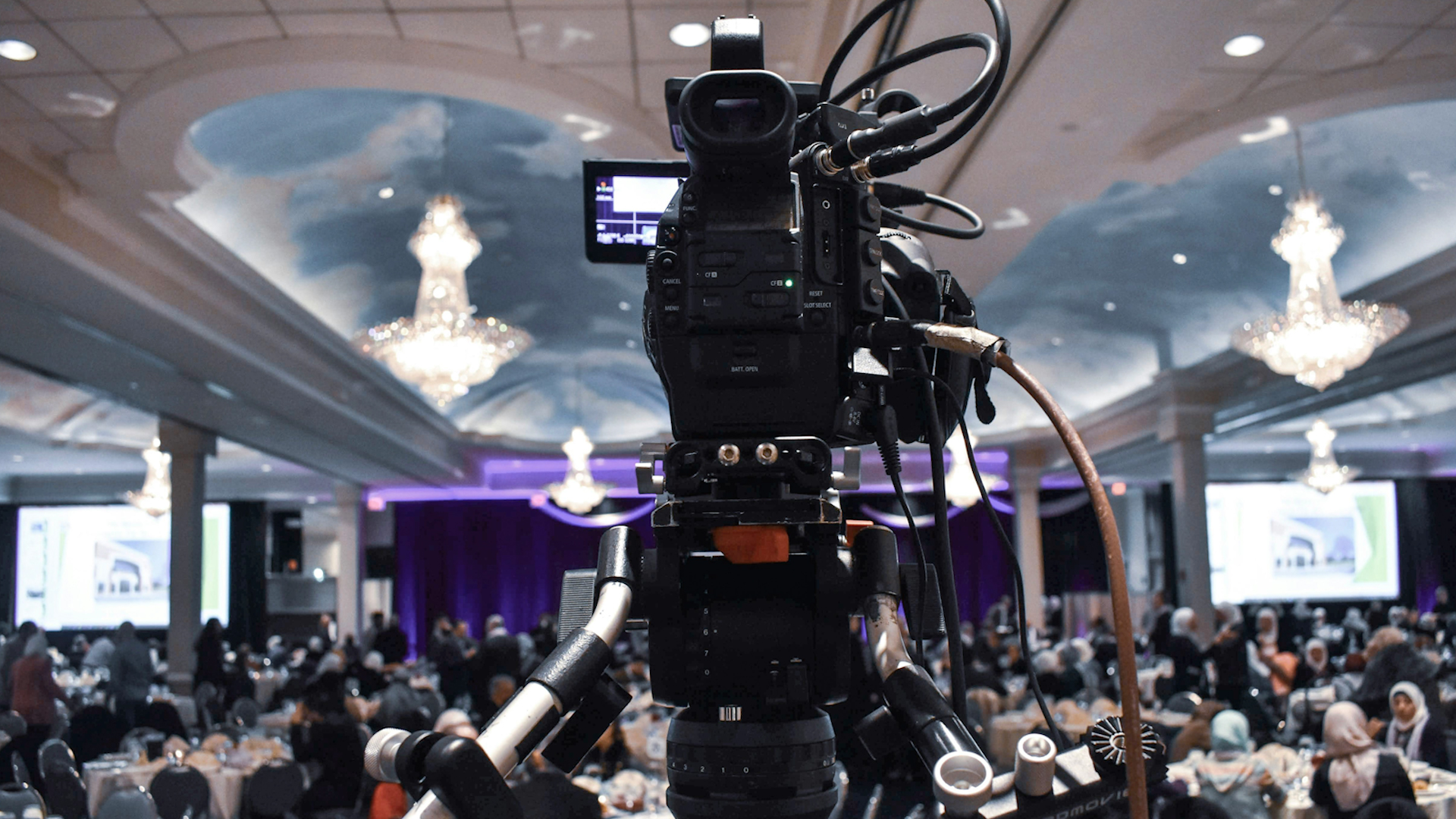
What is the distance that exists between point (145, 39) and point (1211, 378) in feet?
35.5

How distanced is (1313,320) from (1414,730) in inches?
98.8

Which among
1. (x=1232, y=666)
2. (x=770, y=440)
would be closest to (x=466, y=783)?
(x=770, y=440)

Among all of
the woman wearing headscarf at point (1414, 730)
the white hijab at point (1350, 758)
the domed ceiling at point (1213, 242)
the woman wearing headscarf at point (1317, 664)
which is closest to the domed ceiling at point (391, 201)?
the domed ceiling at point (1213, 242)

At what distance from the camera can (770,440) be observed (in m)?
1.05

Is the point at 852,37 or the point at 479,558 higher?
the point at 852,37

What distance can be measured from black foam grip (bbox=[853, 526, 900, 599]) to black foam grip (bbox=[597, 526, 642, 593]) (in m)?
0.21

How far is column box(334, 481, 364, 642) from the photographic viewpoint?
18562 mm

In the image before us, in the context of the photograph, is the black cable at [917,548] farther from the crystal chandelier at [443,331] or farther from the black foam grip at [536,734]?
the crystal chandelier at [443,331]

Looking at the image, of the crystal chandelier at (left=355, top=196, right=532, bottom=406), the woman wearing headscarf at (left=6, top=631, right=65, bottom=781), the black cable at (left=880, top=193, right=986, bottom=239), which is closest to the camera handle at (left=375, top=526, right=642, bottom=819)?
the black cable at (left=880, top=193, right=986, bottom=239)

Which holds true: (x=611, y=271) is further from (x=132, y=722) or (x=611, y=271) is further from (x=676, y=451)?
(x=676, y=451)

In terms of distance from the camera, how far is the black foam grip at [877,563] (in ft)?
3.46

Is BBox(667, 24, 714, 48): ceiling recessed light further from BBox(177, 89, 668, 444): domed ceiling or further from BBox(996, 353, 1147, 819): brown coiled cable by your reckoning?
BBox(996, 353, 1147, 819): brown coiled cable

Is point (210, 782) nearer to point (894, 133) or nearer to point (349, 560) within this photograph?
point (894, 133)

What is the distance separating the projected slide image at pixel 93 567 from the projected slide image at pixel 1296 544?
16.9 m
